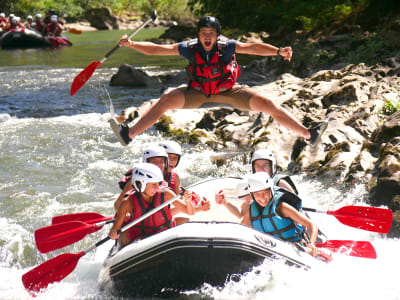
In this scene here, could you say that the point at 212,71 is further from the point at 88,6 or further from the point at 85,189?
the point at 88,6

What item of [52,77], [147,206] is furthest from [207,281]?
[52,77]

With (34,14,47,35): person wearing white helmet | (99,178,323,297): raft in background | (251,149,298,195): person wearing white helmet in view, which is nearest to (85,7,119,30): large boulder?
(34,14,47,35): person wearing white helmet

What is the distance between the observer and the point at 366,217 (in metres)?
5.47

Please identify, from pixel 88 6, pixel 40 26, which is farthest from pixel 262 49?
pixel 88 6

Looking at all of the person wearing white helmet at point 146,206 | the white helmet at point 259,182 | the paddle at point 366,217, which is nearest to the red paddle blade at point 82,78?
the person wearing white helmet at point 146,206

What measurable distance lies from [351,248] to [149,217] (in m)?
1.93

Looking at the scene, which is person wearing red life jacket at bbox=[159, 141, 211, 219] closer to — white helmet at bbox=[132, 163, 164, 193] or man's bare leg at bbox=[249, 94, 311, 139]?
white helmet at bbox=[132, 163, 164, 193]

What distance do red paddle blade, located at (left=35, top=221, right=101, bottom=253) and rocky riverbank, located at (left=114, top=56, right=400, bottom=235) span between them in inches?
132

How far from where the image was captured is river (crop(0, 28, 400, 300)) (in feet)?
16.4

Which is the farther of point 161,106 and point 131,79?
point 131,79

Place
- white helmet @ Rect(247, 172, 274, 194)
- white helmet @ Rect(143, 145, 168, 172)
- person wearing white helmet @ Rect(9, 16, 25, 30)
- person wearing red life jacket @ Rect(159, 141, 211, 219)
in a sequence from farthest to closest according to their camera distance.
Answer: person wearing white helmet @ Rect(9, 16, 25, 30) < white helmet @ Rect(143, 145, 168, 172) < person wearing red life jacket @ Rect(159, 141, 211, 219) < white helmet @ Rect(247, 172, 274, 194)

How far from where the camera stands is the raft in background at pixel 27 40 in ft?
79.9

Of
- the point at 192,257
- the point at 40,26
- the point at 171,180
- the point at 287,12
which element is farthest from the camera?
the point at 40,26

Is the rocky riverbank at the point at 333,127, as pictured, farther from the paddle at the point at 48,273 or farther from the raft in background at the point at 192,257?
the raft in background at the point at 192,257
